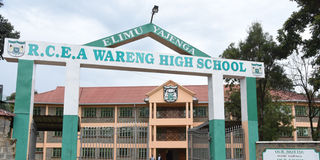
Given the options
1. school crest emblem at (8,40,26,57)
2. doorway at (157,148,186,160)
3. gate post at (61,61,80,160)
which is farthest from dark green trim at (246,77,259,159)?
doorway at (157,148,186,160)

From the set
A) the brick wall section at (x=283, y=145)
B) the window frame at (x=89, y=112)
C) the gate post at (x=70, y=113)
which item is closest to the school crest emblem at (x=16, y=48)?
the gate post at (x=70, y=113)

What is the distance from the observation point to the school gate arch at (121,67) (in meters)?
8.69

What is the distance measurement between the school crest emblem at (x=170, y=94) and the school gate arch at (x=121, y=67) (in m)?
18.2

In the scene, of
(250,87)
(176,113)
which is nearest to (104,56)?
(250,87)

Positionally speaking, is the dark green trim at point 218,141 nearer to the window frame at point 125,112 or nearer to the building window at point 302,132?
the window frame at point 125,112

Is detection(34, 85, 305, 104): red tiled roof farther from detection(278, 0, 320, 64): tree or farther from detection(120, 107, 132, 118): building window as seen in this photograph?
detection(278, 0, 320, 64): tree

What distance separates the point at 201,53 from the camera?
10.5m

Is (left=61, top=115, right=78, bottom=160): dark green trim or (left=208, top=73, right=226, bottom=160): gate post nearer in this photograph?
(left=61, top=115, right=78, bottom=160): dark green trim

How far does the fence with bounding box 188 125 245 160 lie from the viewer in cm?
1026

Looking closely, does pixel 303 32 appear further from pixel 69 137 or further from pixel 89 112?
pixel 89 112

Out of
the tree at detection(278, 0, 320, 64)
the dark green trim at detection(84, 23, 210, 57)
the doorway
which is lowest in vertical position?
the doorway

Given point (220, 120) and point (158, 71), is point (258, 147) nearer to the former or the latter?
point (220, 120)

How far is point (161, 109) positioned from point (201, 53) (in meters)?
20.2

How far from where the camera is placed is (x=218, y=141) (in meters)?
9.92
